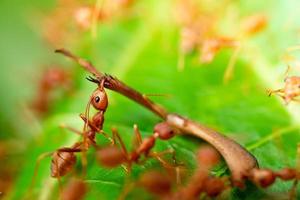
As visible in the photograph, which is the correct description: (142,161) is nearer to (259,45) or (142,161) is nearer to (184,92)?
(184,92)

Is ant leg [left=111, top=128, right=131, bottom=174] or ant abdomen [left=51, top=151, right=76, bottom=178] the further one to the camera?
ant abdomen [left=51, top=151, right=76, bottom=178]

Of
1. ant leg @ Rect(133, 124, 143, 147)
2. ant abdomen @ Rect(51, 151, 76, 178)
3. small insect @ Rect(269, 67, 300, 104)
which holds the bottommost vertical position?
ant abdomen @ Rect(51, 151, 76, 178)

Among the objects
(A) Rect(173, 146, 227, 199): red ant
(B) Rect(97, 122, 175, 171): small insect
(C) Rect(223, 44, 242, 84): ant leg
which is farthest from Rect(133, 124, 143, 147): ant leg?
(C) Rect(223, 44, 242, 84): ant leg

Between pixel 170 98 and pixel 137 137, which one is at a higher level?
pixel 170 98

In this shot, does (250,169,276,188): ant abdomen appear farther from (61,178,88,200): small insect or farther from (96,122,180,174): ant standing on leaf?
(61,178,88,200): small insect

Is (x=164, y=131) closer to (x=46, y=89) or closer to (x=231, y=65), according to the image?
(x=231, y=65)

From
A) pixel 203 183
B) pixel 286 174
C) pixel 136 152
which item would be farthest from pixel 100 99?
pixel 286 174
